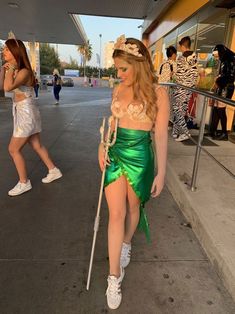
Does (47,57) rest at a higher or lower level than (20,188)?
higher

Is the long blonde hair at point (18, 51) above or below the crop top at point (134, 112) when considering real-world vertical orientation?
above

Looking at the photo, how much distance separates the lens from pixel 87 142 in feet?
21.9

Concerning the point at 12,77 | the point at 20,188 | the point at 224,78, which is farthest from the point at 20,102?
the point at 224,78

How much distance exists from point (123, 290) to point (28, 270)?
795 millimetres

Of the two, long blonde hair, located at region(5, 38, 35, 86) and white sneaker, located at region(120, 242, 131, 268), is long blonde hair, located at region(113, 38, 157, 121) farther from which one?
long blonde hair, located at region(5, 38, 35, 86)

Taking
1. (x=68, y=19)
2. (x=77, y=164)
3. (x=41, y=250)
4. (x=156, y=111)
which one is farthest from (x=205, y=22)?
(x=68, y=19)

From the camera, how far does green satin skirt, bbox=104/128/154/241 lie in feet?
6.57

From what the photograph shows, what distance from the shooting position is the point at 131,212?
2221 mm

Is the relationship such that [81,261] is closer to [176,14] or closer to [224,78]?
[224,78]

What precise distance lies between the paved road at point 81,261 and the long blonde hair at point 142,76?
1.32m

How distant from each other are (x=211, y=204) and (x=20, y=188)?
2341mm

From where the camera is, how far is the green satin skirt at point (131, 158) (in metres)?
2.00

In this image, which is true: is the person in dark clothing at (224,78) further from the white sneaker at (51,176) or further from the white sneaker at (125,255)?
the white sneaker at (125,255)

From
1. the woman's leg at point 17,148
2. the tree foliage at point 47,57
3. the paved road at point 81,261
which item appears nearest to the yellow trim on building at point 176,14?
the woman's leg at point 17,148
